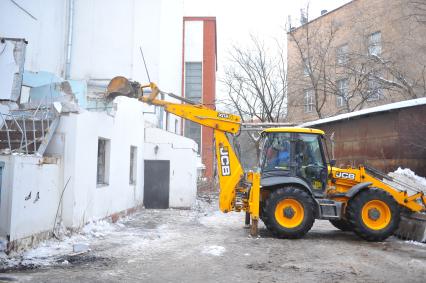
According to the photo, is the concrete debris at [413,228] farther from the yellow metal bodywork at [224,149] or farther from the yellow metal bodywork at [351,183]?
the yellow metal bodywork at [224,149]

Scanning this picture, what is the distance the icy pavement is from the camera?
264 inches

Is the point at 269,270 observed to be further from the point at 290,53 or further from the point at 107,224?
the point at 290,53

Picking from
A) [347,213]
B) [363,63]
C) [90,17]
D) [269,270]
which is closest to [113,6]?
[90,17]

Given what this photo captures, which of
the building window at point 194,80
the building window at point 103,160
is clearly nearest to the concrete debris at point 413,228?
the building window at point 103,160

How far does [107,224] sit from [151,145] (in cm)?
626

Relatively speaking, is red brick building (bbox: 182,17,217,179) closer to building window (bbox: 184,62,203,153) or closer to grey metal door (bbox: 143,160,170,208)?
building window (bbox: 184,62,203,153)

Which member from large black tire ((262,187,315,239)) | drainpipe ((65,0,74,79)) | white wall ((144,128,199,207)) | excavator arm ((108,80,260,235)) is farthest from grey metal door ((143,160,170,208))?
large black tire ((262,187,315,239))

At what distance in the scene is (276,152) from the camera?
11.1m

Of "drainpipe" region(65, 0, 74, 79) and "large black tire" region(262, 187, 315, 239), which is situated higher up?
"drainpipe" region(65, 0, 74, 79)

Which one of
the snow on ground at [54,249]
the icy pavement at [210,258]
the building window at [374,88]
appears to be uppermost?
the building window at [374,88]

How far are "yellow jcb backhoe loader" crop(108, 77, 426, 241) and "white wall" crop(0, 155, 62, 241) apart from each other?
11.2 ft

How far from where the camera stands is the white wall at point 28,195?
7.57 meters

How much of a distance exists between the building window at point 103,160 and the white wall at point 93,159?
12 cm

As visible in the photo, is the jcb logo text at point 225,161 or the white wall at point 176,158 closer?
the jcb logo text at point 225,161
